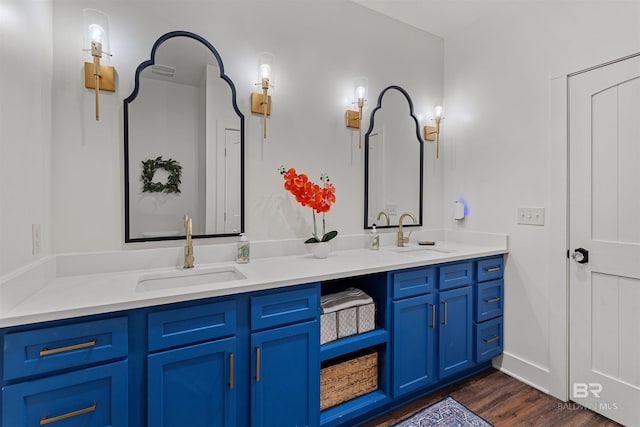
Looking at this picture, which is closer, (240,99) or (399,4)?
(240,99)

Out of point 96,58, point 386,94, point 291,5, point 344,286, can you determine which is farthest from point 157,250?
point 386,94

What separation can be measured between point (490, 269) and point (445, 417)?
1021 millimetres

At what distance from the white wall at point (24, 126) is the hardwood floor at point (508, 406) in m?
1.89

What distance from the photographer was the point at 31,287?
3.96 feet

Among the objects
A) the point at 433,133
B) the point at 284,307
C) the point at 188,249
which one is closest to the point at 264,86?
the point at 188,249

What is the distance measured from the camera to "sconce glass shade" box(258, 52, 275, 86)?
1.94 metres

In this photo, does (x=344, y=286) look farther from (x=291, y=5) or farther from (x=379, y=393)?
(x=291, y=5)

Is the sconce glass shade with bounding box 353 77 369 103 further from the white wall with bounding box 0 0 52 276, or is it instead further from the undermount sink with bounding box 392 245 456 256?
the white wall with bounding box 0 0 52 276

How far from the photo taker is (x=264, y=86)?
75.9 inches

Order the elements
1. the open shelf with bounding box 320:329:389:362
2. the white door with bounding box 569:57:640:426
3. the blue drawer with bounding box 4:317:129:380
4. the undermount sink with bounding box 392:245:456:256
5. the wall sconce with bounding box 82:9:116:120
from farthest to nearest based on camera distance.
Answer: the undermount sink with bounding box 392:245:456:256 → the white door with bounding box 569:57:640:426 → the open shelf with bounding box 320:329:389:362 → the wall sconce with bounding box 82:9:116:120 → the blue drawer with bounding box 4:317:129:380

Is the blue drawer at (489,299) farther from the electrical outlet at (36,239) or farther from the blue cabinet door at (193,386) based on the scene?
the electrical outlet at (36,239)

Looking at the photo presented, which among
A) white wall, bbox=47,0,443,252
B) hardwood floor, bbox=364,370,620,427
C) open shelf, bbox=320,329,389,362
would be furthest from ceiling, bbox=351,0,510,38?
hardwood floor, bbox=364,370,620,427

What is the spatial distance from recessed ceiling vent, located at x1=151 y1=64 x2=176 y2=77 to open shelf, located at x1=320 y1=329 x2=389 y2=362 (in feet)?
5.50

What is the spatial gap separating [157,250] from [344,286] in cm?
113
